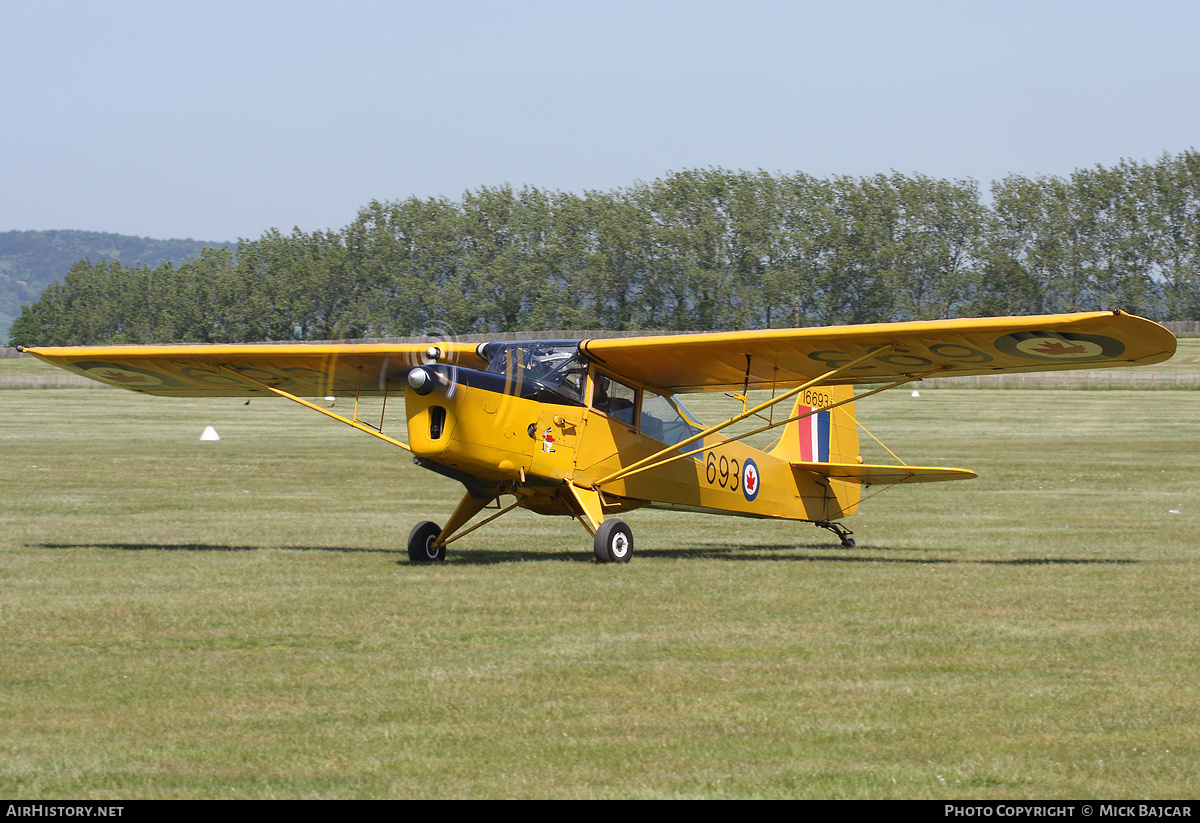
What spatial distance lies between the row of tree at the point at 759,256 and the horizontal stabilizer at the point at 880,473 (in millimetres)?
79080

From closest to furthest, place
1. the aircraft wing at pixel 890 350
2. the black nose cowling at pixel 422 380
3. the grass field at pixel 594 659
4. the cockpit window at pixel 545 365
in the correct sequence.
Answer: the grass field at pixel 594 659
the aircraft wing at pixel 890 350
the black nose cowling at pixel 422 380
the cockpit window at pixel 545 365

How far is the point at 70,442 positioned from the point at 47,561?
2484cm

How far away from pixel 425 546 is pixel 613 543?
2039mm

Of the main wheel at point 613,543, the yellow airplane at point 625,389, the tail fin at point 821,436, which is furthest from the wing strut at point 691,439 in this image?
the tail fin at point 821,436

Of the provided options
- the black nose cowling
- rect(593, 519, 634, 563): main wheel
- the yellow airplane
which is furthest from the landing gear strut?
the black nose cowling

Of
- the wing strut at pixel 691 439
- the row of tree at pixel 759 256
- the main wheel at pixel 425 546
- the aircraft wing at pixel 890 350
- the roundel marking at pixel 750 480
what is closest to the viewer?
the aircraft wing at pixel 890 350

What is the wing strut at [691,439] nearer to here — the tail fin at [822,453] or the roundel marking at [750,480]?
the roundel marking at [750,480]

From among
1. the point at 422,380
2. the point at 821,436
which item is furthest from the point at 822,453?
the point at 422,380

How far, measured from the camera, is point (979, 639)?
28.1ft

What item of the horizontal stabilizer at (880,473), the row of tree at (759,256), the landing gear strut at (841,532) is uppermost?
the row of tree at (759,256)

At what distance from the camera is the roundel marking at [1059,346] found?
36.1 ft

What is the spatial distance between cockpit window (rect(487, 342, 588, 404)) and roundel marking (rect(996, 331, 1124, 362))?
168 inches

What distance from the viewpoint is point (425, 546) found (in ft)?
42.7

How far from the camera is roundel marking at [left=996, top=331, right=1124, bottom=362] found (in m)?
11.0
